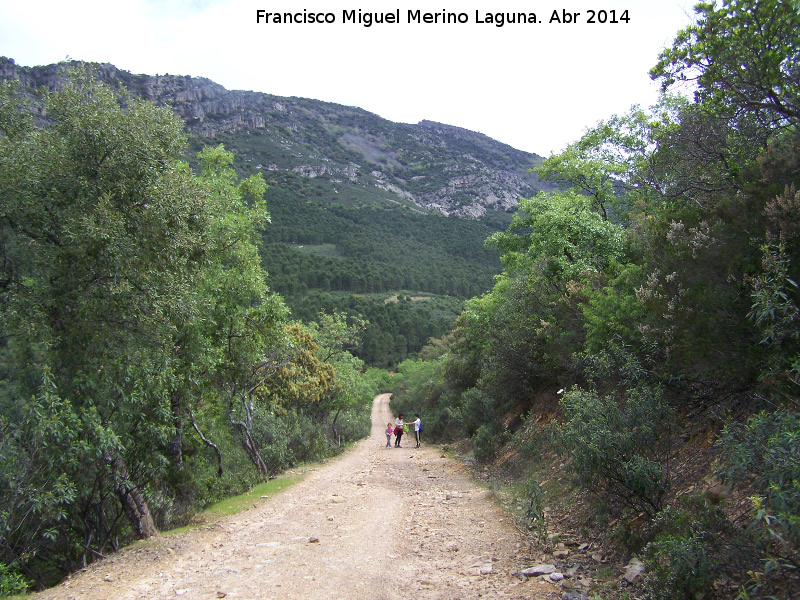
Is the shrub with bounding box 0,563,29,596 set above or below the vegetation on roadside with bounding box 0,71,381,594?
below

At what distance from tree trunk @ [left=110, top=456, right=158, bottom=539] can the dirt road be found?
0.45 metres

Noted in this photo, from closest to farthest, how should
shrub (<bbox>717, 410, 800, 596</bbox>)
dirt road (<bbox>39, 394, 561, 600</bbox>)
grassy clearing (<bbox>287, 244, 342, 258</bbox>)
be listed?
shrub (<bbox>717, 410, 800, 596</bbox>)
dirt road (<bbox>39, 394, 561, 600</bbox>)
grassy clearing (<bbox>287, 244, 342, 258</bbox>)

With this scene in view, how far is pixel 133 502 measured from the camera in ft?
26.4

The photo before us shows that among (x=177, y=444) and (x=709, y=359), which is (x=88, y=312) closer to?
(x=177, y=444)

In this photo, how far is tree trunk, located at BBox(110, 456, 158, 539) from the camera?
299 inches

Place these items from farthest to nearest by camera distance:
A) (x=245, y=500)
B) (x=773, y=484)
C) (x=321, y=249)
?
1. (x=321, y=249)
2. (x=245, y=500)
3. (x=773, y=484)

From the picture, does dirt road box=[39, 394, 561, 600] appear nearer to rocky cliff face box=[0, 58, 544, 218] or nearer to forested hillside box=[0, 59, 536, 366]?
forested hillside box=[0, 59, 536, 366]

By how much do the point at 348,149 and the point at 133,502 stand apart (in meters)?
164

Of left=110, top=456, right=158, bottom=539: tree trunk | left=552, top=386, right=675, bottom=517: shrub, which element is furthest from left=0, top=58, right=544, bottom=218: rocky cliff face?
left=552, top=386, right=675, bottom=517: shrub

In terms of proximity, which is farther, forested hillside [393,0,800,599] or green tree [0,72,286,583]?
green tree [0,72,286,583]

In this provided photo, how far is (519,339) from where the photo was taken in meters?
13.6

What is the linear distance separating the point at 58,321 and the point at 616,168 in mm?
20424

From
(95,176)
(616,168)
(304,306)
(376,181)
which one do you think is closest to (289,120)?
(376,181)

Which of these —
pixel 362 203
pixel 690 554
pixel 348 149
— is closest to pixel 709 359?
pixel 690 554
